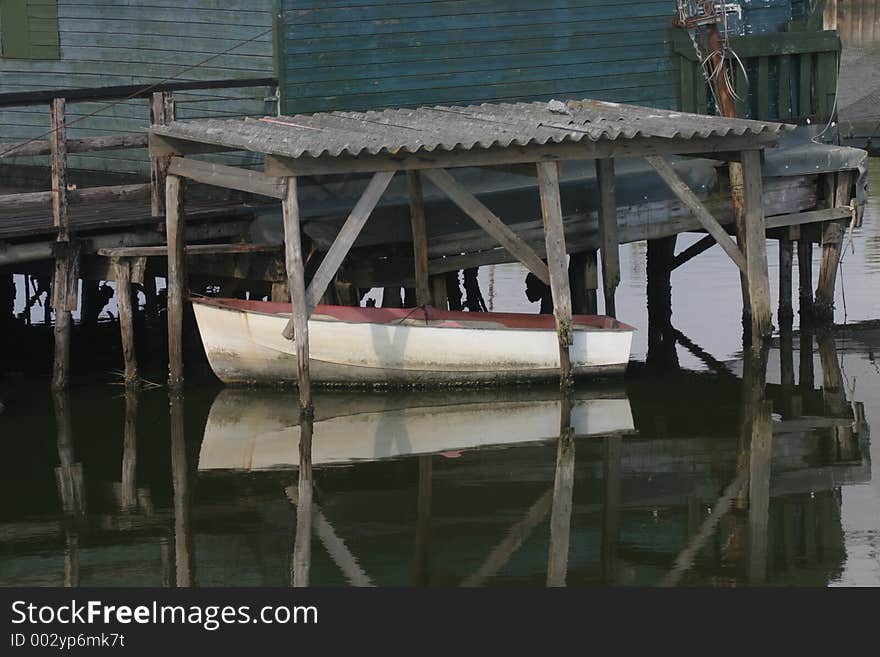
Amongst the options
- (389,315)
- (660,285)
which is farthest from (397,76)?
(660,285)

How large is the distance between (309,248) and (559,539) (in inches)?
242

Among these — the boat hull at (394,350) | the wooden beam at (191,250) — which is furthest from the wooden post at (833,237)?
the wooden beam at (191,250)

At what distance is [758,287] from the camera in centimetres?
1528

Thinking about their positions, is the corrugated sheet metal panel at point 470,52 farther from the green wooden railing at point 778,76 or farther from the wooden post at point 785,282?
the wooden post at point 785,282

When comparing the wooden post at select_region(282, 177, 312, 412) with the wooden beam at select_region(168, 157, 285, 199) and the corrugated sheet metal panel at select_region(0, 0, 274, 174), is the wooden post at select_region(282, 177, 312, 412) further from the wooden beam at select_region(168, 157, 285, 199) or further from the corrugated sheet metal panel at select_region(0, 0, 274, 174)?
the corrugated sheet metal panel at select_region(0, 0, 274, 174)

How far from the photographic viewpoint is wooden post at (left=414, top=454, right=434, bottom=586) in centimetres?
976

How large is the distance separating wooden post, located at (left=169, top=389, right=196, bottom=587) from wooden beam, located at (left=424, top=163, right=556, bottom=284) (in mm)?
3068

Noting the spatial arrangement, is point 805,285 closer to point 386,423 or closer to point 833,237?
point 833,237

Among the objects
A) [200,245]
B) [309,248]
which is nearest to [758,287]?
[309,248]

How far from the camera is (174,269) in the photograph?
15141 millimetres

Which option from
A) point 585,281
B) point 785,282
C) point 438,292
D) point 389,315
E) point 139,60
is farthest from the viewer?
point 785,282

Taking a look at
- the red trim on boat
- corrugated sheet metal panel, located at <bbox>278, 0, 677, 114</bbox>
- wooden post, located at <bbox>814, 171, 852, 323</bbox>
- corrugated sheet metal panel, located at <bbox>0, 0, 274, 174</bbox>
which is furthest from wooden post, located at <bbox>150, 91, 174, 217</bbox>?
wooden post, located at <bbox>814, 171, 852, 323</bbox>

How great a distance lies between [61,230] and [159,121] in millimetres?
1477

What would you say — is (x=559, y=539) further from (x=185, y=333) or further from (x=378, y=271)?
(x=185, y=333)
